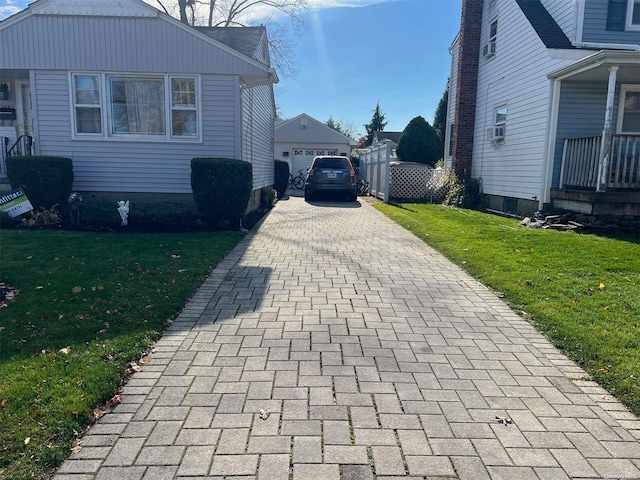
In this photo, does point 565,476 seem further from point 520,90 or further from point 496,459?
point 520,90

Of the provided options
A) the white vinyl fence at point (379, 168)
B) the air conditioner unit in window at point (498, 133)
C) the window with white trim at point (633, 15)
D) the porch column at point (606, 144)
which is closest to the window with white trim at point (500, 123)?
the air conditioner unit in window at point (498, 133)

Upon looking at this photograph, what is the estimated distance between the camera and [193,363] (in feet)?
12.2

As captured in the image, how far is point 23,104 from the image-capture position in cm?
1316

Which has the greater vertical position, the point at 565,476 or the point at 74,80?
the point at 74,80

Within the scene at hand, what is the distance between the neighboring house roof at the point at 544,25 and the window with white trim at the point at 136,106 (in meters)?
9.14

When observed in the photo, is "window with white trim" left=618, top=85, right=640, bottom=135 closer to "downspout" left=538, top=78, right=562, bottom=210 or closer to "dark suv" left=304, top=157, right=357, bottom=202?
"downspout" left=538, top=78, right=562, bottom=210

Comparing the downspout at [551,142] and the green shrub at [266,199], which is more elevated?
the downspout at [551,142]

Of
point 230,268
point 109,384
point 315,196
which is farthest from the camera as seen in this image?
point 315,196

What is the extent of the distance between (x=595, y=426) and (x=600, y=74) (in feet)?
34.1

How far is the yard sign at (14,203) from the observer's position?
382 inches

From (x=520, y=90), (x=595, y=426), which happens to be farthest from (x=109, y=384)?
(x=520, y=90)

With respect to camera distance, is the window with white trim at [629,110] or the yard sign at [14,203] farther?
the window with white trim at [629,110]

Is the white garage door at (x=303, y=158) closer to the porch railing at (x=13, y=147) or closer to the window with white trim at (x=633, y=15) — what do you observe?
the porch railing at (x=13, y=147)

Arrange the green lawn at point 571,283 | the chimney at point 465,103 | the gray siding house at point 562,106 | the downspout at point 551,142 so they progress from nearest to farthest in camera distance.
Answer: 1. the green lawn at point 571,283
2. the gray siding house at point 562,106
3. the downspout at point 551,142
4. the chimney at point 465,103
